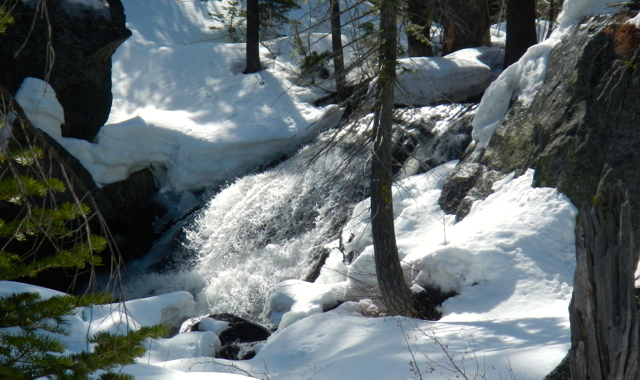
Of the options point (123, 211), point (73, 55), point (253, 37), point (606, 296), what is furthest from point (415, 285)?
point (253, 37)

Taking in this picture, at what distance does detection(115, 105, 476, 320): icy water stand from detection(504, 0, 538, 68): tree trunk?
1677 millimetres

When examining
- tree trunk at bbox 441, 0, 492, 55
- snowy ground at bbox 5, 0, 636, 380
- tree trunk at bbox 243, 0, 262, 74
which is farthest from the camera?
tree trunk at bbox 243, 0, 262, 74

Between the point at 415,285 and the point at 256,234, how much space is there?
4500 mm

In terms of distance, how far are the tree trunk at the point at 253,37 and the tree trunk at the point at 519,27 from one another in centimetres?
794

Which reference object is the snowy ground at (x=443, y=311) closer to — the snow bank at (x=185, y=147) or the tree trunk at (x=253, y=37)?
the snow bank at (x=185, y=147)

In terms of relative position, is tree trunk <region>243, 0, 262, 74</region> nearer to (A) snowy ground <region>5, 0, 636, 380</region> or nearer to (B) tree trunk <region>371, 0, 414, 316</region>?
(A) snowy ground <region>5, 0, 636, 380</region>

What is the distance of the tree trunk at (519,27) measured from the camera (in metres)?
10.5

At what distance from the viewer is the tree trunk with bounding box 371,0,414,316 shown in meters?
5.66

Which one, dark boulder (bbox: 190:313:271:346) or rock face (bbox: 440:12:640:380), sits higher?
rock face (bbox: 440:12:640:380)

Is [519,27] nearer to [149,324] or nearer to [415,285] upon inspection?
[415,285]

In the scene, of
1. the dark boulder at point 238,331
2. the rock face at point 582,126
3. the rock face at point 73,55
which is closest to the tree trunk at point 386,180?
the dark boulder at point 238,331

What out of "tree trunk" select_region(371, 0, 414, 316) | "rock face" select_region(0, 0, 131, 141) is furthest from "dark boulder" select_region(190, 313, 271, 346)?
"rock face" select_region(0, 0, 131, 141)

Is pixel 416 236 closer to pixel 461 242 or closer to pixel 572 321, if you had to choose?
pixel 461 242

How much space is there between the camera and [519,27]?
10648 mm
